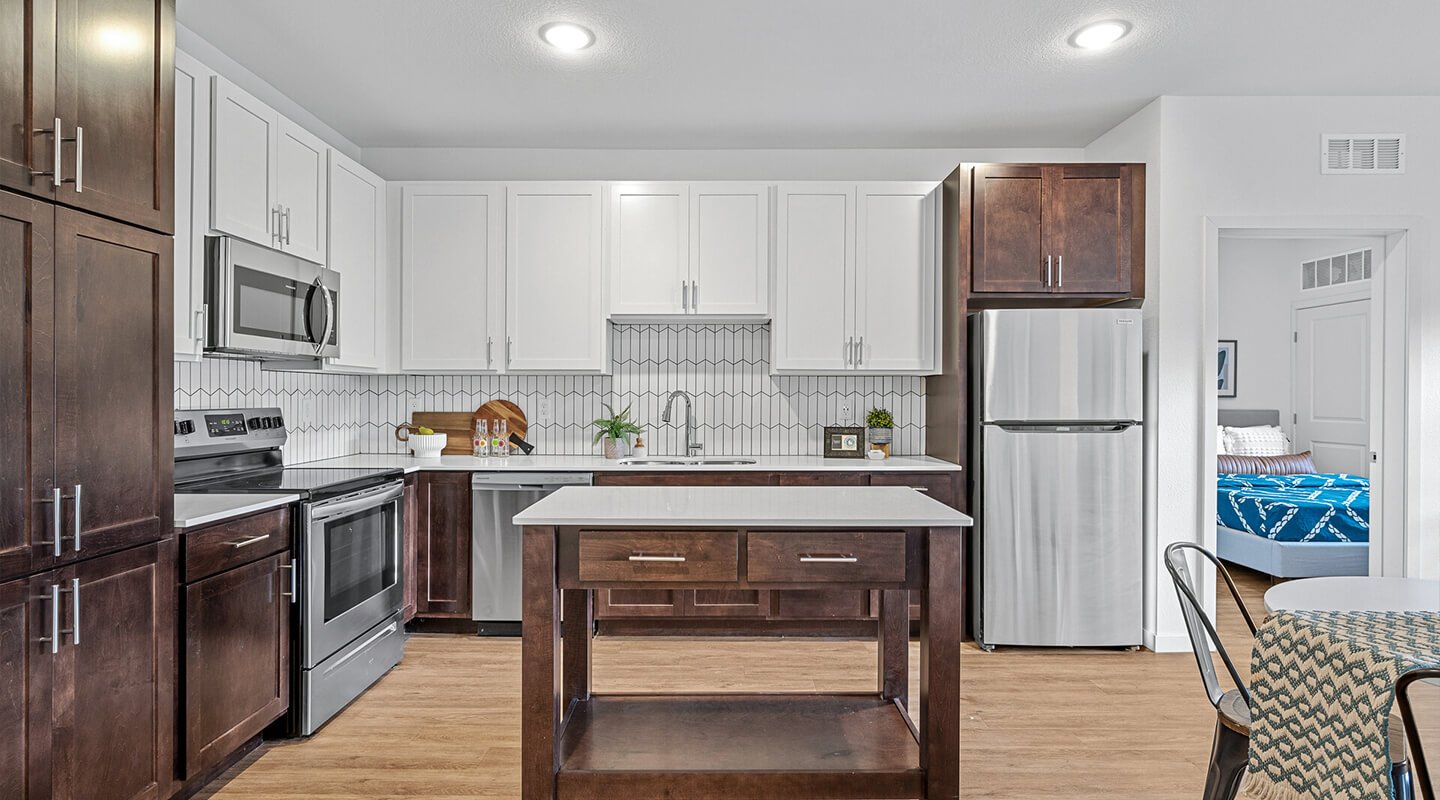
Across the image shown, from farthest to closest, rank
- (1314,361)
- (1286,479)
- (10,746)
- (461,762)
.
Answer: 1. (1314,361)
2. (1286,479)
3. (461,762)
4. (10,746)

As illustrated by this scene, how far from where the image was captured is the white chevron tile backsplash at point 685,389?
14.5 ft

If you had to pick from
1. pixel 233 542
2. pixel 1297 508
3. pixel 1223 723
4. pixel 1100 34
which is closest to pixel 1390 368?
pixel 1297 508

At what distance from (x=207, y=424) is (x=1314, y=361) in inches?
319

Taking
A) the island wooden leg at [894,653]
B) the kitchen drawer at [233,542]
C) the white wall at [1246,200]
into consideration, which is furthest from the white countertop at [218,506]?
the white wall at [1246,200]

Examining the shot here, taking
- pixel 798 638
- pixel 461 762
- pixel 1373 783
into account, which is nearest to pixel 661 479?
pixel 798 638

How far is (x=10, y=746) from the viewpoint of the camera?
1629 millimetres

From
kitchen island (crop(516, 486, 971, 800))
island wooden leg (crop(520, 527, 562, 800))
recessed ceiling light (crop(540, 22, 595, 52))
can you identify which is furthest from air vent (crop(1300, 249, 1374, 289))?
island wooden leg (crop(520, 527, 562, 800))

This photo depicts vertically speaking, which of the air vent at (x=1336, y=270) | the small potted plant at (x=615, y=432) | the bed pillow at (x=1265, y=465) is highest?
the air vent at (x=1336, y=270)

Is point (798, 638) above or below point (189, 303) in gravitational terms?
below

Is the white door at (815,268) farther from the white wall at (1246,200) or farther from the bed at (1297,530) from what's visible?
the bed at (1297,530)

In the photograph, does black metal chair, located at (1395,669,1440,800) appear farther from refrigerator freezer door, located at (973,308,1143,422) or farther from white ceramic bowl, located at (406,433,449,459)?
white ceramic bowl, located at (406,433,449,459)

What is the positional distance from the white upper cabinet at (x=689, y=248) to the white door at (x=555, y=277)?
0.11m

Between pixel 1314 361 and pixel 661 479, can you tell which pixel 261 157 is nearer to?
pixel 661 479

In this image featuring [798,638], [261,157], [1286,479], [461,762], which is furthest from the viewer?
[1286,479]
